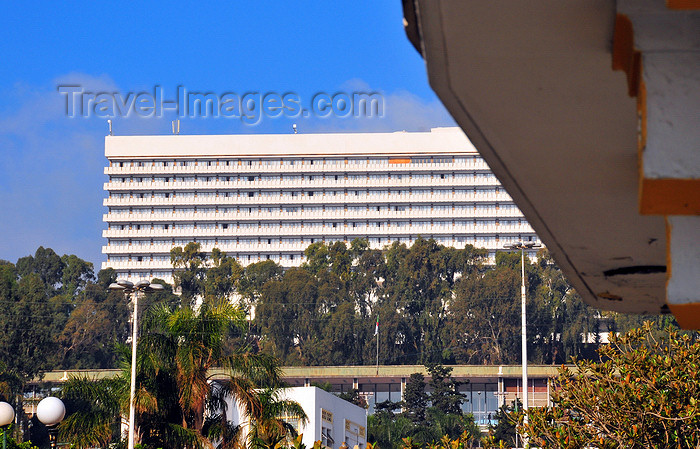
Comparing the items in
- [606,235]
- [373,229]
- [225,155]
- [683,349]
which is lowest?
[683,349]

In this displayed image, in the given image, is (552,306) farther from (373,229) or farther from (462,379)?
(373,229)

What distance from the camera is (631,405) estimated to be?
1065 centimetres

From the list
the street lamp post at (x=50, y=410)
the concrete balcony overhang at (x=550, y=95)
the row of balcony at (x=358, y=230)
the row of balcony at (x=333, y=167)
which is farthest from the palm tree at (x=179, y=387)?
the row of balcony at (x=333, y=167)

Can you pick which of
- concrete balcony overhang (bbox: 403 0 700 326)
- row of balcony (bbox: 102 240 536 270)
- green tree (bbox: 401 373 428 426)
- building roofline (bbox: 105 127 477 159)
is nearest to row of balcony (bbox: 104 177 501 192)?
building roofline (bbox: 105 127 477 159)

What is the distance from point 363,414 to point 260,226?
80.8 meters

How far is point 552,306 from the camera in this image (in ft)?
278

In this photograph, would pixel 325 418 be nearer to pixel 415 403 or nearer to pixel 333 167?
pixel 415 403

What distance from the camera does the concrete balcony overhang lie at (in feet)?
5.69

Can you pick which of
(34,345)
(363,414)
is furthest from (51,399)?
(34,345)

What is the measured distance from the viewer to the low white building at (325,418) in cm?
3105

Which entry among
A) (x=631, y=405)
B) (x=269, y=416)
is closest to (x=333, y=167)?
(x=269, y=416)

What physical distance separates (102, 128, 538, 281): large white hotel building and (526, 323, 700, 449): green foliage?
105 m

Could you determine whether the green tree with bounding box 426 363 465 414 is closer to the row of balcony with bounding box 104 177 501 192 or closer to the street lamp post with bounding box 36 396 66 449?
the street lamp post with bounding box 36 396 66 449

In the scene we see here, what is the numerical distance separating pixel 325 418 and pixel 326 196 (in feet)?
284
